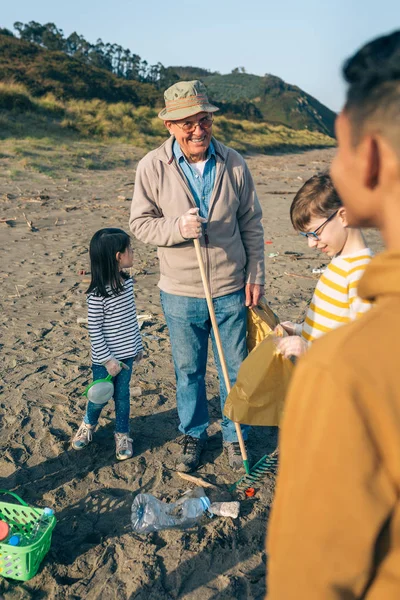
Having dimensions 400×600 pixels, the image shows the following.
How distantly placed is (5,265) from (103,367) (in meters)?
5.59

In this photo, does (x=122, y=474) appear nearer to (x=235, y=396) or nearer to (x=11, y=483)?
(x=11, y=483)

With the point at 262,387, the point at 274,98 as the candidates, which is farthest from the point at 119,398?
the point at 274,98

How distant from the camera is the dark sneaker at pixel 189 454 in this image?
13.1 feet

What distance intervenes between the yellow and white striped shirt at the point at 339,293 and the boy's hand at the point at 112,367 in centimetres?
160

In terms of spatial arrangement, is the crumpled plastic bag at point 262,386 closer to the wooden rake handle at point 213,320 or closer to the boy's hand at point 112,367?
the wooden rake handle at point 213,320

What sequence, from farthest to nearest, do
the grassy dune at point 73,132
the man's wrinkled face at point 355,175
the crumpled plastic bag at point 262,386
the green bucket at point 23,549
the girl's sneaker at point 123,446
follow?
the grassy dune at point 73,132
the girl's sneaker at point 123,446
the crumpled plastic bag at point 262,386
the green bucket at point 23,549
the man's wrinkled face at point 355,175

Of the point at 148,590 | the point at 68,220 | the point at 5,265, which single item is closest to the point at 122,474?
the point at 148,590

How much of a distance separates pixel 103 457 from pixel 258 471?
1179 millimetres

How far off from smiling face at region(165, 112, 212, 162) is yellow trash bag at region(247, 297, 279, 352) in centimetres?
114

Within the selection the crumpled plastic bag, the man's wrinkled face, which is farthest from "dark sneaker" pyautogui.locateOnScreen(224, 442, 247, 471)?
the man's wrinkled face

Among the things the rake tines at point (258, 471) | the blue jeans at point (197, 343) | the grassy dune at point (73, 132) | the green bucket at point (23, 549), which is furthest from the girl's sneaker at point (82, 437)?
the grassy dune at point (73, 132)

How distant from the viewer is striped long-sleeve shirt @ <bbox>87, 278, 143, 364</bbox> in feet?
12.7

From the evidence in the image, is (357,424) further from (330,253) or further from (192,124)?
(192,124)

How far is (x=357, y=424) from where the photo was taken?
0.96 meters
